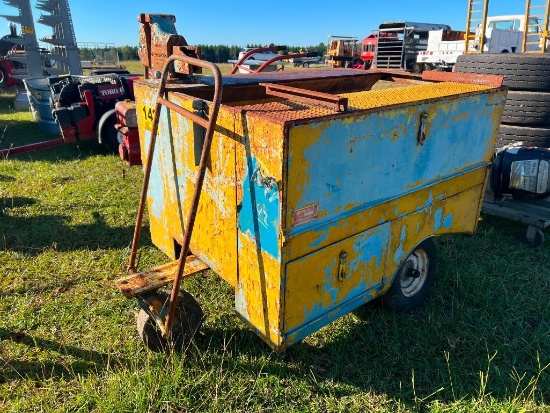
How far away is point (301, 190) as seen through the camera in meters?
2.00

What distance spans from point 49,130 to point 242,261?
8.01 meters

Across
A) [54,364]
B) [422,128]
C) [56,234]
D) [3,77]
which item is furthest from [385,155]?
[3,77]

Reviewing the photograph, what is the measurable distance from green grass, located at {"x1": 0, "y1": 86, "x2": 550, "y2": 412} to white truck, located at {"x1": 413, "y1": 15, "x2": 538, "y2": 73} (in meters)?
11.6

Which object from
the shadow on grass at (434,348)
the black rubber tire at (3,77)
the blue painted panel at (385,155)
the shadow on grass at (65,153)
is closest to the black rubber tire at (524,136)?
the shadow on grass at (434,348)

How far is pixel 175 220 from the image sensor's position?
2.85 metres

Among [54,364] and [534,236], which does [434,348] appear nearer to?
[534,236]

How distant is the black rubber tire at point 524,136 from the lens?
490 centimetres

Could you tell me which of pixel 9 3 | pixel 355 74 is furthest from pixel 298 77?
pixel 9 3

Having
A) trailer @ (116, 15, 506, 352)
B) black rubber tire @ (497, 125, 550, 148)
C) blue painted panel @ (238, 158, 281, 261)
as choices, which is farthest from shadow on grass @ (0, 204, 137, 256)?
black rubber tire @ (497, 125, 550, 148)

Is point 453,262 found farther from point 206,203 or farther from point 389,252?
point 206,203

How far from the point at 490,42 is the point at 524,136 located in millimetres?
10748

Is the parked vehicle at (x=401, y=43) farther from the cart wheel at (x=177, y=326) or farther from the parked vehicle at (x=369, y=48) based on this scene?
the cart wheel at (x=177, y=326)

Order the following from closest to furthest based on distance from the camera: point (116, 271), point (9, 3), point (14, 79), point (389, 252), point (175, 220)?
point (389, 252)
point (175, 220)
point (116, 271)
point (9, 3)
point (14, 79)

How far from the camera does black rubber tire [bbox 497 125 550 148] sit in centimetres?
490
